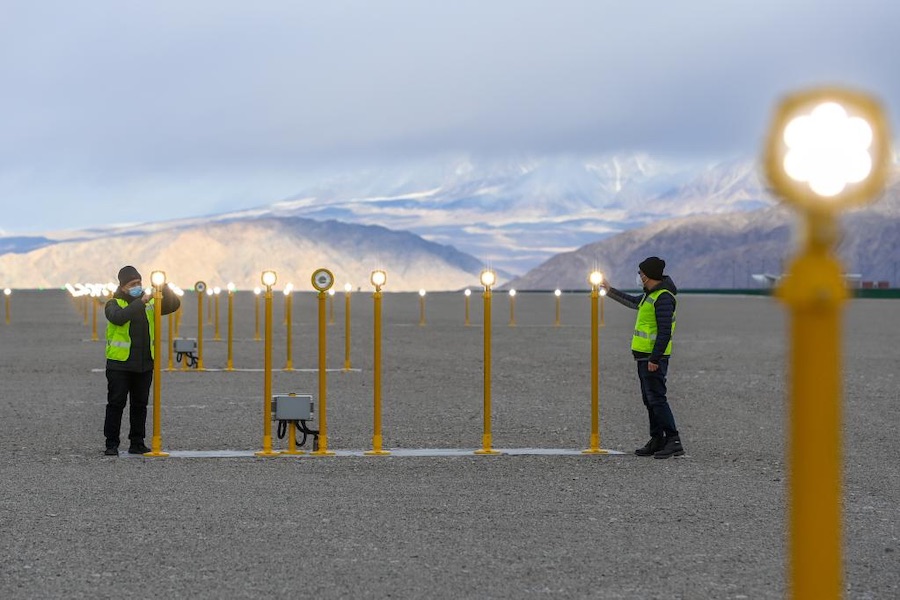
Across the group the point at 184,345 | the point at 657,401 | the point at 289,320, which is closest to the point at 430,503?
the point at 657,401

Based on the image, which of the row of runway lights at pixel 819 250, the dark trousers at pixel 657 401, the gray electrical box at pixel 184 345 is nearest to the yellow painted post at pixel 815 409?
the row of runway lights at pixel 819 250

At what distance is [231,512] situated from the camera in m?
9.36

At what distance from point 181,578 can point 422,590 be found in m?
1.25

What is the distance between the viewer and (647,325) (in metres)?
12.4

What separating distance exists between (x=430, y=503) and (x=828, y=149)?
7.48 m

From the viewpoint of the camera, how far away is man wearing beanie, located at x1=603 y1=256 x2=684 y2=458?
40.0ft

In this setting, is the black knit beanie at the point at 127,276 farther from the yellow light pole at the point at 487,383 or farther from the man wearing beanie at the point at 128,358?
the yellow light pole at the point at 487,383

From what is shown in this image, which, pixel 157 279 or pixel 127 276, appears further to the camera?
pixel 127 276

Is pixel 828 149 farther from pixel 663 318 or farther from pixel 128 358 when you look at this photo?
pixel 128 358

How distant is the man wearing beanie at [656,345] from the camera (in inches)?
480

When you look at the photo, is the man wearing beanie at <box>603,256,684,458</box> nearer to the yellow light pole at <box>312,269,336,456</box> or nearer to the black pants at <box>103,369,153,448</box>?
the yellow light pole at <box>312,269,336,456</box>

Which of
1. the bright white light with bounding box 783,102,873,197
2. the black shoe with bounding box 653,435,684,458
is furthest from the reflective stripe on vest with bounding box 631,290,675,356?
the bright white light with bounding box 783,102,873,197

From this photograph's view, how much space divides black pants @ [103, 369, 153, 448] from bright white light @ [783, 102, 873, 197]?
34.6 ft

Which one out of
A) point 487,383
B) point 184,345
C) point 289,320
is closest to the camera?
point 487,383
